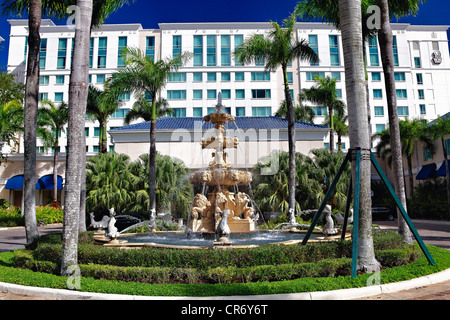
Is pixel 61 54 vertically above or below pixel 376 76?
above

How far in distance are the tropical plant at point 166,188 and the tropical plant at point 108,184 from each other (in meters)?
0.68

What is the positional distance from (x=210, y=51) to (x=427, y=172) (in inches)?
1293

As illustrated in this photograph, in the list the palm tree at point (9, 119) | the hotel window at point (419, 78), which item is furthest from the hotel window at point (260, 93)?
the palm tree at point (9, 119)

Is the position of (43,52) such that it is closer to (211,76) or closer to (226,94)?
(211,76)

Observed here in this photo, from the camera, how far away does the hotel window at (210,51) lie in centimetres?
5066

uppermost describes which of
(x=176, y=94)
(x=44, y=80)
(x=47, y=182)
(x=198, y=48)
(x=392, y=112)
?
(x=198, y=48)

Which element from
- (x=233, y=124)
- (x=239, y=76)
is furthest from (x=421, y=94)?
(x=233, y=124)

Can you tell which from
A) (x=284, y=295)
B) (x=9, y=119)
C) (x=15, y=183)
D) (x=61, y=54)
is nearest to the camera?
(x=284, y=295)

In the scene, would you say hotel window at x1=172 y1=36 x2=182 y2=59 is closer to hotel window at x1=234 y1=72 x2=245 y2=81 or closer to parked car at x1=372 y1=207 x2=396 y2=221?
hotel window at x1=234 y1=72 x2=245 y2=81

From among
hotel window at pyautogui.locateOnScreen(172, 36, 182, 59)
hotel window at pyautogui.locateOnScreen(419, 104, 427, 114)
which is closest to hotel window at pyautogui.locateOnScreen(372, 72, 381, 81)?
hotel window at pyautogui.locateOnScreen(419, 104, 427, 114)

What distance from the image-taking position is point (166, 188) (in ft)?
92.5

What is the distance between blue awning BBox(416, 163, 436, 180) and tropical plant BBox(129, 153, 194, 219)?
23.9 m

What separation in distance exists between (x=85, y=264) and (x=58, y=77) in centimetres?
5012
